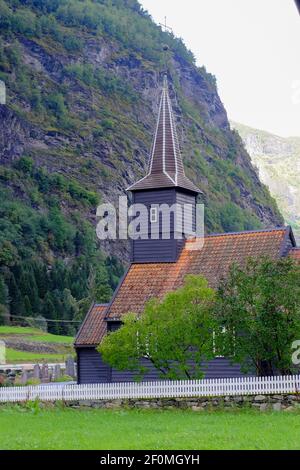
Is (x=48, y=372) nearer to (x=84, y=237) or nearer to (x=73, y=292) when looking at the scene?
(x=73, y=292)

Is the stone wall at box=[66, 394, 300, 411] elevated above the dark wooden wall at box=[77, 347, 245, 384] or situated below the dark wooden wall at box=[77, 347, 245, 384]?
below

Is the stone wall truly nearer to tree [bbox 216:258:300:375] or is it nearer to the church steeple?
tree [bbox 216:258:300:375]

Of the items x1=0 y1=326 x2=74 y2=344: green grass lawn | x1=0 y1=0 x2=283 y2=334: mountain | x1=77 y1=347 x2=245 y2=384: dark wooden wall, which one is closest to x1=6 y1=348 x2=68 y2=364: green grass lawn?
x1=0 y1=326 x2=74 y2=344: green grass lawn

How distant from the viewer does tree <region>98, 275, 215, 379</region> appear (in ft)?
101

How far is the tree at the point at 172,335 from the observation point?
30859 millimetres

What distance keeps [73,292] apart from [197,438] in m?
79.7

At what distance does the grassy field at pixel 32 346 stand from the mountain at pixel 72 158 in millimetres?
10828

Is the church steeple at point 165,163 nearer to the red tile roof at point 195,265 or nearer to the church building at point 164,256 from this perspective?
the church building at point 164,256

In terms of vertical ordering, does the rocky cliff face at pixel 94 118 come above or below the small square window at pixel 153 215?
above

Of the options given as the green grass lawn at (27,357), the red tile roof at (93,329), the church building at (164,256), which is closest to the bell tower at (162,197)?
the church building at (164,256)

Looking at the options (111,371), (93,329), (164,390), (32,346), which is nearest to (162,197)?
(93,329)

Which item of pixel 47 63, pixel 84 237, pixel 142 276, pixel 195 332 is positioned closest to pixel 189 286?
pixel 195 332

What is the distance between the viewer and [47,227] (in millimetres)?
124500

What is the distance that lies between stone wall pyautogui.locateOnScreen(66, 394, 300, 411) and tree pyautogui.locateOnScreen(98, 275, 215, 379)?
221 centimetres
